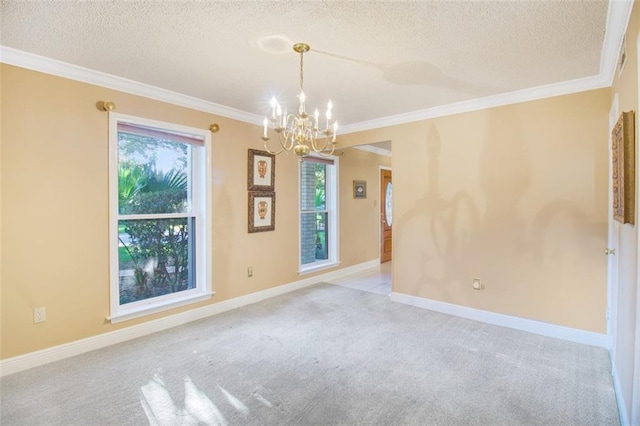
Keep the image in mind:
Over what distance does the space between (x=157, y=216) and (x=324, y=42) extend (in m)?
2.43

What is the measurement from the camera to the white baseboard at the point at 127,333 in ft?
8.46

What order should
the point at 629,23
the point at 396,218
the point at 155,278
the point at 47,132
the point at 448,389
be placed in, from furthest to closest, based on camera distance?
the point at 396,218 < the point at 155,278 < the point at 47,132 < the point at 448,389 < the point at 629,23

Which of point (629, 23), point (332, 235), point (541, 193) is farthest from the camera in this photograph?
point (332, 235)

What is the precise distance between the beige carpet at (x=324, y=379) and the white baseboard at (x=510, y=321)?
0.38ft

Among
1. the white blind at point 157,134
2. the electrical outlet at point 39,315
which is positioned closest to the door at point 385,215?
the white blind at point 157,134

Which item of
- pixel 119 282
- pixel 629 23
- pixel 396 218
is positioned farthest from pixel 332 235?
pixel 629 23

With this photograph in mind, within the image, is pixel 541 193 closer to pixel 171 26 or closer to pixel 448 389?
pixel 448 389

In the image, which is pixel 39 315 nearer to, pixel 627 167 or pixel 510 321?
pixel 627 167

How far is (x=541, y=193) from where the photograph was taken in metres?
3.27

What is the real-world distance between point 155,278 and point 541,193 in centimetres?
405

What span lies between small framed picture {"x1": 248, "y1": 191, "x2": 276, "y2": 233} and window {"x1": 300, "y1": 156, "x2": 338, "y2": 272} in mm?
782

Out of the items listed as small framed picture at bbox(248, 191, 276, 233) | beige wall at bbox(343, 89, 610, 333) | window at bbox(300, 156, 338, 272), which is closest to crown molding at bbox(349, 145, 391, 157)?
window at bbox(300, 156, 338, 272)

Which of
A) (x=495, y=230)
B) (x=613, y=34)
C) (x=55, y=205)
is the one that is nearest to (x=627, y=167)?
(x=613, y=34)

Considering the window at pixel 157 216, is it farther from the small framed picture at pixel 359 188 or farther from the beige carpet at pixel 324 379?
the small framed picture at pixel 359 188
